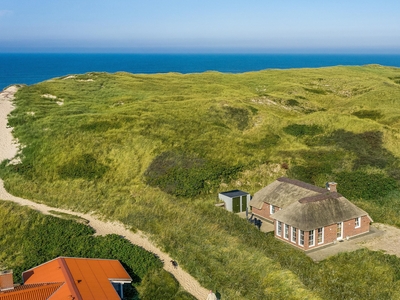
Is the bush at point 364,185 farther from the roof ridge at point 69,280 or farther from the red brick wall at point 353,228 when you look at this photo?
the roof ridge at point 69,280

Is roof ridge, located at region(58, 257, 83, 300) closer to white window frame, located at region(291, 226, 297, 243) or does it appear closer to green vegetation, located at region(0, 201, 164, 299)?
green vegetation, located at region(0, 201, 164, 299)

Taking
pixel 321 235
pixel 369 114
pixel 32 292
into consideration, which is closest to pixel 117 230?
pixel 32 292

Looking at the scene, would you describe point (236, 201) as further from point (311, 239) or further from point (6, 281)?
point (6, 281)

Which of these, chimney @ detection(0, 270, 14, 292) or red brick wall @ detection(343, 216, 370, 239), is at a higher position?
chimney @ detection(0, 270, 14, 292)

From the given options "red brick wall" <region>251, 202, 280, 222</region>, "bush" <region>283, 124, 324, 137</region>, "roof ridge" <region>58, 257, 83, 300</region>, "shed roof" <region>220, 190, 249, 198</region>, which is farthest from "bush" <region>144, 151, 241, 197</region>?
"roof ridge" <region>58, 257, 83, 300</region>

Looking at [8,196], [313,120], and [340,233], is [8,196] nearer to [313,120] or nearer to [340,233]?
[340,233]

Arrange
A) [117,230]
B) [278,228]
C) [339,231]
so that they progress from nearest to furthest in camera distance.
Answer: [117,230], [339,231], [278,228]
